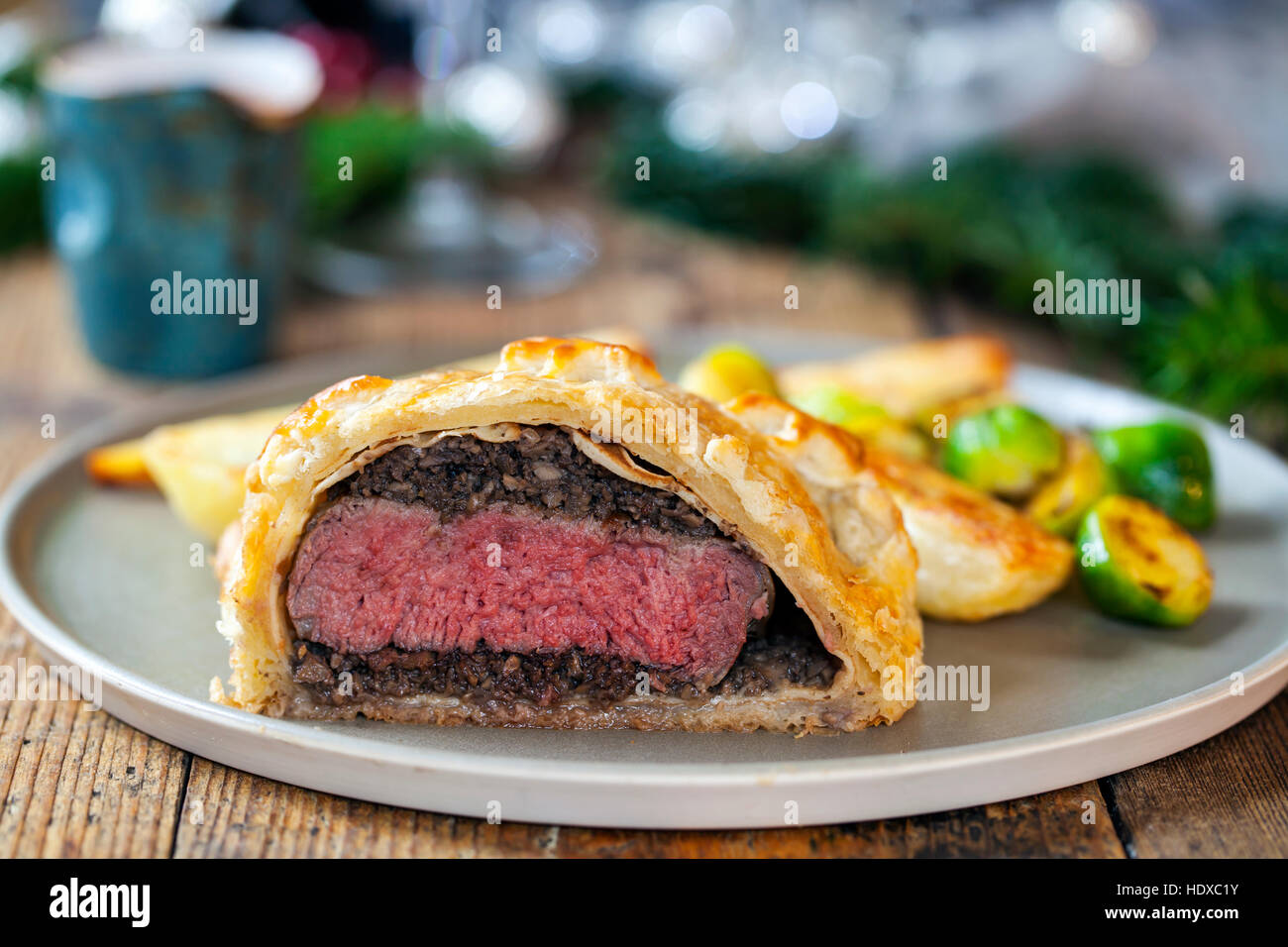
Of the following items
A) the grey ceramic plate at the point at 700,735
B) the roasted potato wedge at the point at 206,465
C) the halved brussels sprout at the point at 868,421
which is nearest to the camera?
the grey ceramic plate at the point at 700,735

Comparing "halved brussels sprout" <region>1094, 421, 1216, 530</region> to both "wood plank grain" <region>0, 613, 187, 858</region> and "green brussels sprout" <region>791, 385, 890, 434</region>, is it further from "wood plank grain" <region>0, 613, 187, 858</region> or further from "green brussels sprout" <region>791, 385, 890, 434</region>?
"wood plank grain" <region>0, 613, 187, 858</region>

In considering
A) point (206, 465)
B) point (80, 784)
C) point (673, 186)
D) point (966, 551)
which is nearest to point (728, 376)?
point (966, 551)

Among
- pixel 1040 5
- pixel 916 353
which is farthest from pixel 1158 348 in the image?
pixel 1040 5

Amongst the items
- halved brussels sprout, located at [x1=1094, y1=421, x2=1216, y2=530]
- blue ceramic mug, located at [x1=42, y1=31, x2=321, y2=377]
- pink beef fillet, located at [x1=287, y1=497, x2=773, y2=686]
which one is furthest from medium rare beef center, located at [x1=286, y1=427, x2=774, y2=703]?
blue ceramic mug, located at [x1=42, y1=31, x2=321, y2=377]

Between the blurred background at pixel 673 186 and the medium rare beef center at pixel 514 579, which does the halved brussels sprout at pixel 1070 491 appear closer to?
the blurred background at pixel 673 186

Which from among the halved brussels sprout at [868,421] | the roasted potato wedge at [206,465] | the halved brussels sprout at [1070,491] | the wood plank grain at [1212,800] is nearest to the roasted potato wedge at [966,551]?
the halved brussels sprout at [1070,491]

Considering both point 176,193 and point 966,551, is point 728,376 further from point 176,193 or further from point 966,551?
point 176,193
